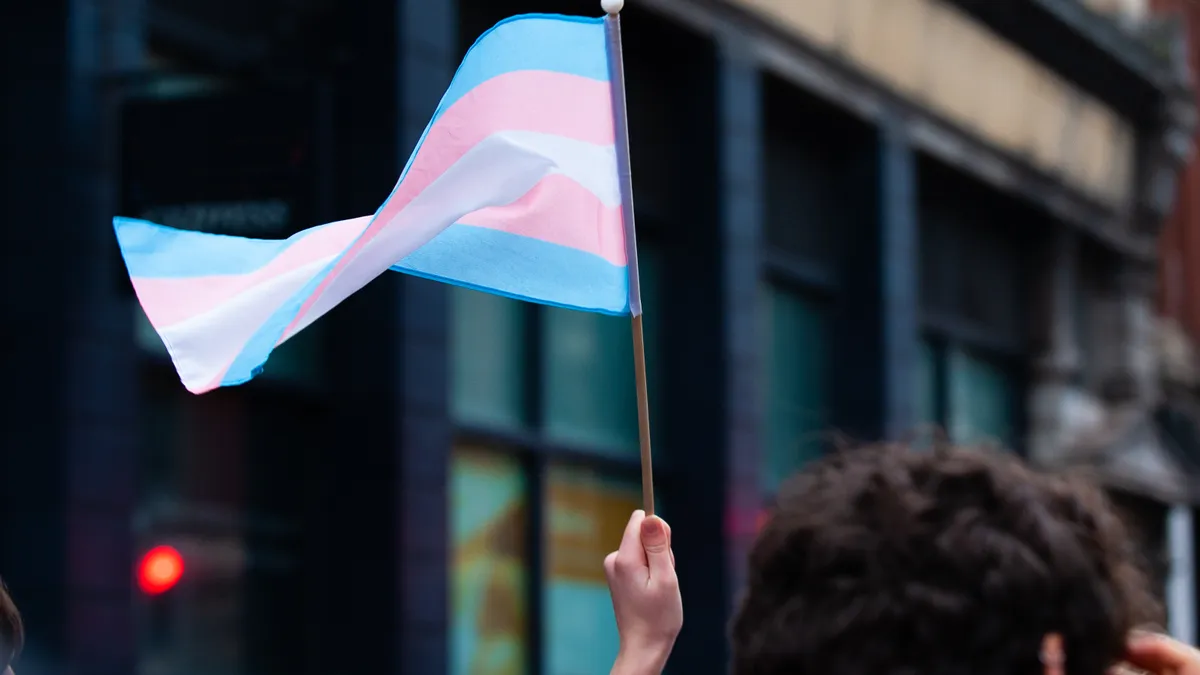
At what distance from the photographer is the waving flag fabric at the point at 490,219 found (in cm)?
376

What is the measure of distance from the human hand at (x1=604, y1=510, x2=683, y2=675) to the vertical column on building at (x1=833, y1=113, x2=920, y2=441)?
11.8 m

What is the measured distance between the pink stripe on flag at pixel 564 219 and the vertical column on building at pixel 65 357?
448 centimetres

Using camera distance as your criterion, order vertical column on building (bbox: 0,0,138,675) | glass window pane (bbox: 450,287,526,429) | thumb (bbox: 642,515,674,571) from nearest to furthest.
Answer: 1. thumb (bbox: 642,515,674,571)
2. vertical column on building (bbox: 0,0,138,675)
3. glass window pane (bbox: 450,287,526,429)

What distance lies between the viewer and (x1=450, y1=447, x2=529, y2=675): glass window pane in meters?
10.6

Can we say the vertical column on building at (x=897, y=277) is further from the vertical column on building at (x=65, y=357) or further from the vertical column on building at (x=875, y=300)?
the vertical column on building at (x=65, y=357)

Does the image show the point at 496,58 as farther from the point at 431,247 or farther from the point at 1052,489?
the point at 1052,489

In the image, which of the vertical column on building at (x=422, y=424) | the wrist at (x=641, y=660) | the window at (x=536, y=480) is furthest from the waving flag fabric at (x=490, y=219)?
the window at (x=536, y=480)

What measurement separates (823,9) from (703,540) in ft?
12.9

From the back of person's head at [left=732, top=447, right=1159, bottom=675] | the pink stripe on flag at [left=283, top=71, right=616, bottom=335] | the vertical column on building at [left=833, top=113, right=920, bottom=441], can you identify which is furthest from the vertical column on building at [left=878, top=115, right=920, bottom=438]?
the back of person's head at [left=732, top=447, right=1159, bottom=675]

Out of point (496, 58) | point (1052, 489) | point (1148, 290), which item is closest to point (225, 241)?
point (496, 58)

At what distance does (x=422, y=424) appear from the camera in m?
9.68

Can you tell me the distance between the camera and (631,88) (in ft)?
40.9

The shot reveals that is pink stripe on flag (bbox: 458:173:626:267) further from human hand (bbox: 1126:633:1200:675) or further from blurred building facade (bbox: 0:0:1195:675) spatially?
blurred building facade (bbox: 0:0:1195:675)

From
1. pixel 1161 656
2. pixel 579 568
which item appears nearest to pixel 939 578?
pixel 1161 656
